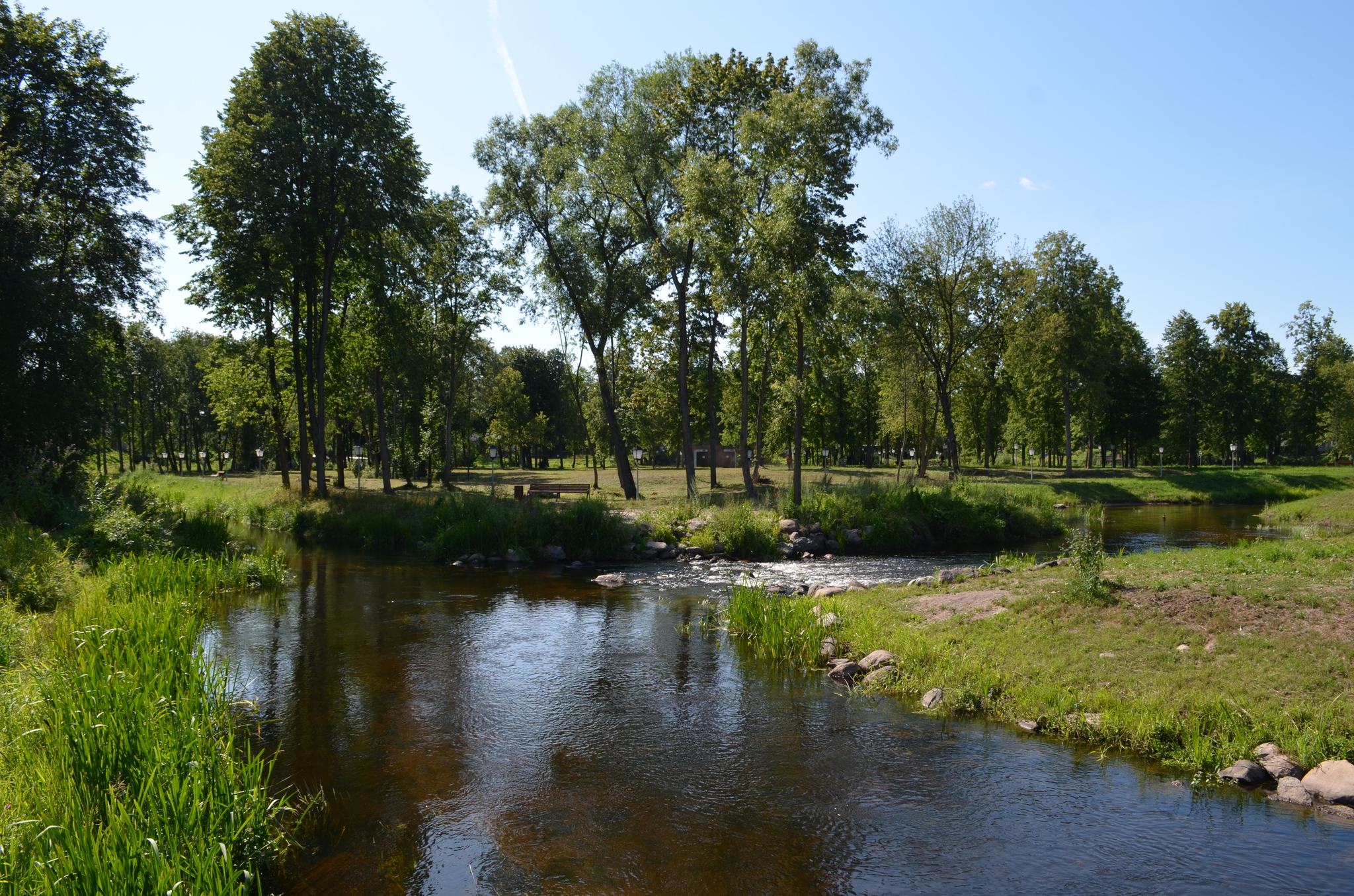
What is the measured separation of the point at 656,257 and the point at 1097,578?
2584 cm

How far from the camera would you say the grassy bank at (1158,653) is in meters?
8.38

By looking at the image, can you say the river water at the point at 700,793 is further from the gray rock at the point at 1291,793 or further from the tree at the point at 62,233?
the tree at the point at 62,233

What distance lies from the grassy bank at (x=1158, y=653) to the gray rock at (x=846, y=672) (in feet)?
2.13

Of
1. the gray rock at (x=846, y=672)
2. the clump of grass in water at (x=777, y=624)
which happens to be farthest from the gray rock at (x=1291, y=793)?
the clump of grass in water at (x=777, y=624)

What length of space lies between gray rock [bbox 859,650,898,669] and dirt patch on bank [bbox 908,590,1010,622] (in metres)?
1.54

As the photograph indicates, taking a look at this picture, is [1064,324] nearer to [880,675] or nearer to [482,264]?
[482,264]

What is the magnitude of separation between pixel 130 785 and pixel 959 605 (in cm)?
1202

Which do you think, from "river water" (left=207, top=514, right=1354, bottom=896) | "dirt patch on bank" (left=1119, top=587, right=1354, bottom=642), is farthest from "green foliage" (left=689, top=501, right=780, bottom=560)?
"dirt patch on bank" (left=1119, top=587, right=1354, bottom=642)

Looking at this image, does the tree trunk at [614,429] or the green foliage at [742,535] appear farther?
the tree trunk at [614,429]

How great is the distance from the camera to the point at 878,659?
38.6 ft

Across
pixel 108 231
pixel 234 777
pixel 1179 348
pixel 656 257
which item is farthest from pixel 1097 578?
pixel 1179 348

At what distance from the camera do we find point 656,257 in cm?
3400

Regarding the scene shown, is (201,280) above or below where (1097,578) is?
above

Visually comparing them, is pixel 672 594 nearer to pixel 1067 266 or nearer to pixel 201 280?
pixel 201 280
